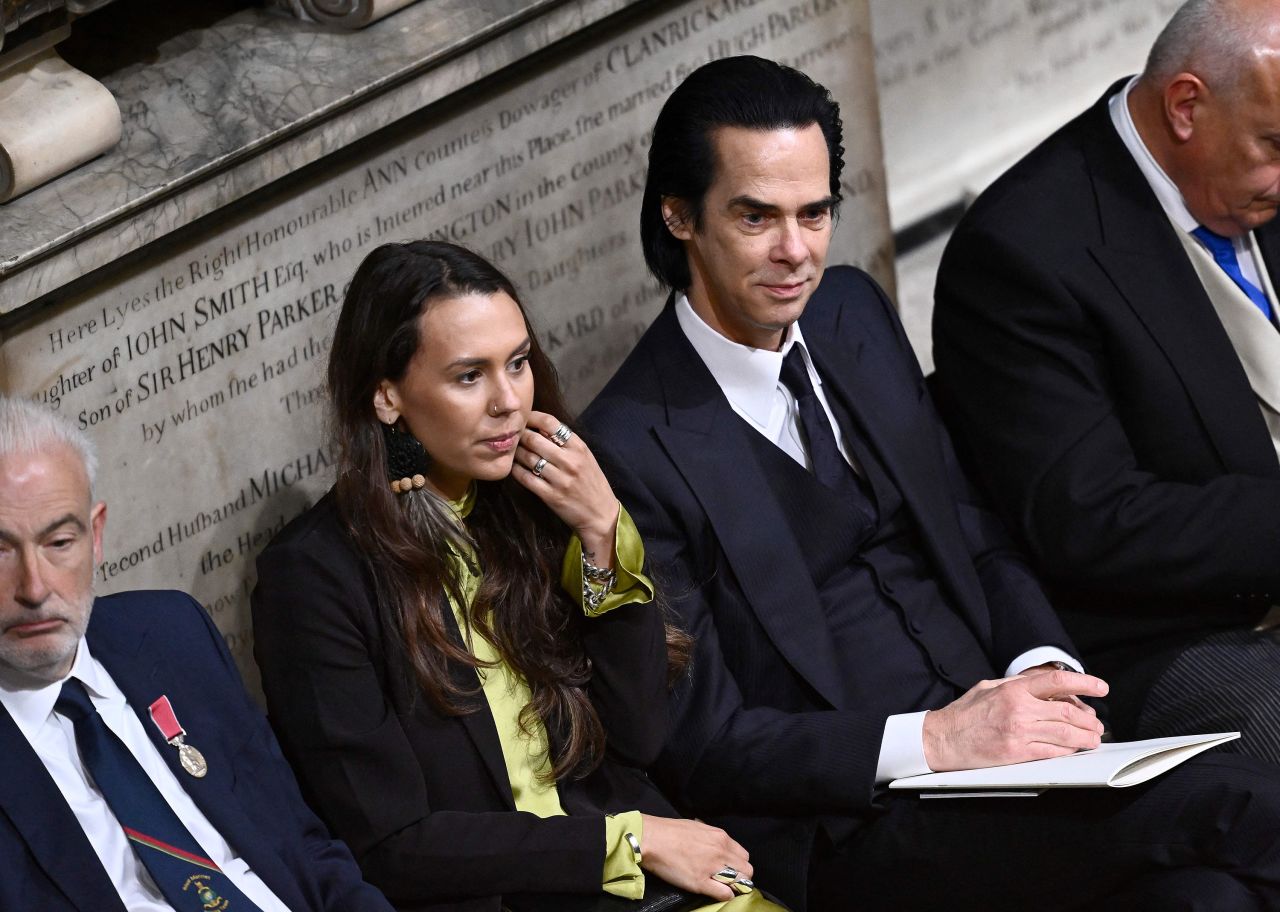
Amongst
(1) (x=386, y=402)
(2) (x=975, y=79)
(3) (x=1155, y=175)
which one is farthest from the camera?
(2) (x=975, y=79)

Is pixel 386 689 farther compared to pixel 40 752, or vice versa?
pixel 386 689

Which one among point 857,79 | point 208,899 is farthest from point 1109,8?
point 208,899

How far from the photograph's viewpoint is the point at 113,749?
3.05 metres

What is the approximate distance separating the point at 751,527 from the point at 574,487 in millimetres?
494

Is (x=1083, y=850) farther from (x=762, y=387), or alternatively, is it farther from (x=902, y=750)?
(x=762, y=387)

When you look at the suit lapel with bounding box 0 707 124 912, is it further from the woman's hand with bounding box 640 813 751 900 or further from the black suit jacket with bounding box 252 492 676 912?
the woman's hand with bounding box 640 813 751 900

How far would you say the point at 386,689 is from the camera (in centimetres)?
337

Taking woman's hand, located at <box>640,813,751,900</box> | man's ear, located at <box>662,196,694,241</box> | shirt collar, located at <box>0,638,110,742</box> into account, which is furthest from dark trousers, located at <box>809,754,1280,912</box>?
shirt collar, located at <box>0,638,110,742</box>

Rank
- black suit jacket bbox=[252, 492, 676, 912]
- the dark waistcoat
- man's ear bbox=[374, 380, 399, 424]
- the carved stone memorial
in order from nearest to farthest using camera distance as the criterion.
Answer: black suit jacket bbox=[252, 492, 676, 912] → man's ear bbox=[374, 380, 399, 424] → the carved stone memorial → the dark waistcoat

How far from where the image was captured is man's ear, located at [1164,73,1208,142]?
13.6 ft

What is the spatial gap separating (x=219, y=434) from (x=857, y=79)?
212 centimetres

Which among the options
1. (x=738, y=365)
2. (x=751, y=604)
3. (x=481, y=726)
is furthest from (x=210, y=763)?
(x=738, y=365)

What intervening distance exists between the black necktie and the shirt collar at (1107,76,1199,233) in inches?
36.8

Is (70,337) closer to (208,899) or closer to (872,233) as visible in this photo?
(208,899)
